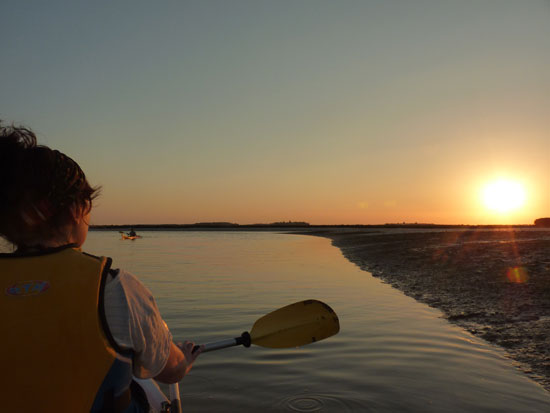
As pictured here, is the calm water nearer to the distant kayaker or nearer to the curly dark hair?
the distant kayaker

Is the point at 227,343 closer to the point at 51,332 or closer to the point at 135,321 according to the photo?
the point at 135,321

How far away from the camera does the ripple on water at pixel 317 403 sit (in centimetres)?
458

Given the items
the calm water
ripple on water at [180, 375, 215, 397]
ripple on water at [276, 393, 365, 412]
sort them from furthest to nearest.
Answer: ripple on water at [180, 375, 215, 397], the calm water, ripple on water at [276, 393, 365, 412]

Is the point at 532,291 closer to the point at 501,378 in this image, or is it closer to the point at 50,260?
the point at 501,378

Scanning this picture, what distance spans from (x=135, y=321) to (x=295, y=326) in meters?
2.30

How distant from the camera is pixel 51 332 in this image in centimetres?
168

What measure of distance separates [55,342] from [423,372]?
197 inches

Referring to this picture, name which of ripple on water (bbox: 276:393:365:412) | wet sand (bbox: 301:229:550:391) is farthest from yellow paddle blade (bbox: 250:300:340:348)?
wet sand (bbox: 301:229:550:391)

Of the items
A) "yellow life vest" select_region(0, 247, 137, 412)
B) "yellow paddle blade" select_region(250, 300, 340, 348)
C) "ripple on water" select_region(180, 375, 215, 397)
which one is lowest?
"ripple on water" select_region(180, 375, 215, 397)

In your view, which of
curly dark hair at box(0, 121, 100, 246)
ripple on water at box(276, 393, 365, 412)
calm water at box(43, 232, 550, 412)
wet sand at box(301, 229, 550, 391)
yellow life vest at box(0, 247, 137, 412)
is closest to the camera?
yellow life vest at box(0, 247, 137, 412)

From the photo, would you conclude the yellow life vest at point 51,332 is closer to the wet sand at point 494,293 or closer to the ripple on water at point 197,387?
the ripple on water at point 197,387

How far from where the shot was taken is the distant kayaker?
1.68 m

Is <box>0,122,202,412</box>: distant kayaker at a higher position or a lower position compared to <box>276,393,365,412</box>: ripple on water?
higher

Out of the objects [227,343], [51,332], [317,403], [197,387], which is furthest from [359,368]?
[51,332]
